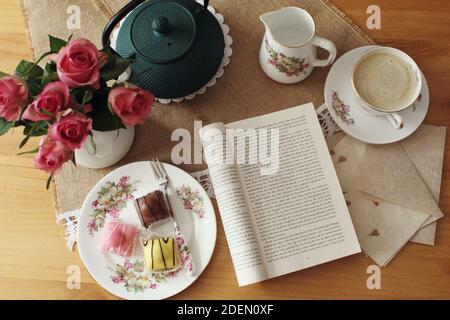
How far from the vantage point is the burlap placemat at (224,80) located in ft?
2.57

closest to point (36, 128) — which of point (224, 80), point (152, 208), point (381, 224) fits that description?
A: point (152, 208)

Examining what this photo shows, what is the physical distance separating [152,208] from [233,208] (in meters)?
0.13

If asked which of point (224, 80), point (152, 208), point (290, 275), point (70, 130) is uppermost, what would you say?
point (70, 130)

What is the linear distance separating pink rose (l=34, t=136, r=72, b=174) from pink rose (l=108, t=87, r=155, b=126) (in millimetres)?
82

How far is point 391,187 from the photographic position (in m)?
0.75

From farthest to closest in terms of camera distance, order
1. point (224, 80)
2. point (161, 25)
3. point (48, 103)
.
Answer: point (224, 80), point (161, 25), point (48, 103)

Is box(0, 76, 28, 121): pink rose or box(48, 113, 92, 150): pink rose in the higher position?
box(0, 76, 28, 121): pink rose

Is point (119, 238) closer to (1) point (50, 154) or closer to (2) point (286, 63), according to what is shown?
(1) point (50, 154)

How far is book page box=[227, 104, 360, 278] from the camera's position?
733 millimetres

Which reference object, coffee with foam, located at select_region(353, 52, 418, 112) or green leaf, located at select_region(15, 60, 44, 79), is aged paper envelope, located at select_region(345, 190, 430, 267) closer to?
coffee with foam, located at select_region(353, 52, 418, 112)

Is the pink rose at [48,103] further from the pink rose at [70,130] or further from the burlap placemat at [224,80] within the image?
the burlap placemat at [224,80]

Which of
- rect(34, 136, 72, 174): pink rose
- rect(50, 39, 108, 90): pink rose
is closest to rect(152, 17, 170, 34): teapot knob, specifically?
rect(50, 39, 108, 90): pink rose
